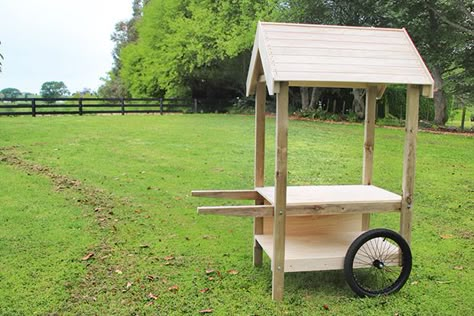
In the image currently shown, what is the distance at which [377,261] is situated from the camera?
3.85 meters

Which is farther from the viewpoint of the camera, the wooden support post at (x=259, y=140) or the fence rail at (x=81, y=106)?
the fence rail at (x=81, y=106)

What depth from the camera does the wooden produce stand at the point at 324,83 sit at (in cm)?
355

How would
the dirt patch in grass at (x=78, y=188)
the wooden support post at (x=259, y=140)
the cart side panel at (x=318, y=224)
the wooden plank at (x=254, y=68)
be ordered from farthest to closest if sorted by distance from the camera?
the dirt patch in grass at (x=78, y=188) → the wooden support post at (x=259, y=140) → the cart side panel at (x=318, y=224) → the wooden plank at (x=254, y=68)

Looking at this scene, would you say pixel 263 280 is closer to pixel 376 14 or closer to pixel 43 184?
pixel 43 184

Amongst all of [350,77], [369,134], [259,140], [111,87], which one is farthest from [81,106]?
[350,77]

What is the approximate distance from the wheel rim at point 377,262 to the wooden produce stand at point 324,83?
0.16 meters

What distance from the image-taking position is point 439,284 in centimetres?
404

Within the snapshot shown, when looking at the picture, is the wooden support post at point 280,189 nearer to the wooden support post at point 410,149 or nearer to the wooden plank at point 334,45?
the wooden plank at point 334,45

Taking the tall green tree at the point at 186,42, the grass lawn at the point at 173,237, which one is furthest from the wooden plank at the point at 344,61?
the tall green tree at the point at 186,42

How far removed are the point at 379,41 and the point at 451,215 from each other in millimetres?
3226

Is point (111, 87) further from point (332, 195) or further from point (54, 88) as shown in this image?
point (332, 195)

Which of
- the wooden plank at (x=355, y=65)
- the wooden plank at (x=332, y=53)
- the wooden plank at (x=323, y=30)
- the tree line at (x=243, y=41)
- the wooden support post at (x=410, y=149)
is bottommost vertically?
the wooden support post at (x=410, y=149)

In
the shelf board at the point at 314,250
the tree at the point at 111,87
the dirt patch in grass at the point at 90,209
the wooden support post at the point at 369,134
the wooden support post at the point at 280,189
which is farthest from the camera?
the tree at the point at 111,87

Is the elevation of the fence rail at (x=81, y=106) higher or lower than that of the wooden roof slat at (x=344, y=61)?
lower
